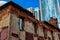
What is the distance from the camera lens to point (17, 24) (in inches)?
595

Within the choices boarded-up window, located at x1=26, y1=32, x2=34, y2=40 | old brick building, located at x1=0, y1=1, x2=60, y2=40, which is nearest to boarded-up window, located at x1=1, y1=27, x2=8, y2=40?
old brick building, located at x1=0, y1=1, x2=60, y2=40

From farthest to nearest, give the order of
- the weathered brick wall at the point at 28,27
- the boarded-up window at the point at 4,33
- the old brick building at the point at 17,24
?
1. the weathered brick wall at the point at 28,27
2. the old brick building at the point at 17,24
3. the boarded-up window at the point at 4,33

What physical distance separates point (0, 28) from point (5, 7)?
2.10 m

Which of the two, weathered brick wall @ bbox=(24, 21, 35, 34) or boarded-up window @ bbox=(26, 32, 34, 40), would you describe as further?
weathered brick wall @ bbox=(24, 21, 35, 34)

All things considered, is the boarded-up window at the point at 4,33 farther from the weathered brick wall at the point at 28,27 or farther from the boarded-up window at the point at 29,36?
the boarded-up window at the point at 29,36

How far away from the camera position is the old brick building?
47.1ft

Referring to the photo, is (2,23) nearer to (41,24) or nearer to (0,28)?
(0,28)

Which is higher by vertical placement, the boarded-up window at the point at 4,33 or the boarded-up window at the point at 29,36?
the boarded-up window at the point at 4,33

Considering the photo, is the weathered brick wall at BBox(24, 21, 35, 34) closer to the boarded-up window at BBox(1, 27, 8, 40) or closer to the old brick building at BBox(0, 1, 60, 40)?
the old brick building at BBox(0, 1, 60, 40)

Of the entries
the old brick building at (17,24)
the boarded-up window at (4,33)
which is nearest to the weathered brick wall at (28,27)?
the old brick building at (17,24)

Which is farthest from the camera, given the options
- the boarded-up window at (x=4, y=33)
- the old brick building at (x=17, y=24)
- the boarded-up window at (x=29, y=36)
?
the boarded-up window at (x=29, y=36)

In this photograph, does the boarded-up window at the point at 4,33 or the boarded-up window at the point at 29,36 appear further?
the boarded-up window at the point at 29,36

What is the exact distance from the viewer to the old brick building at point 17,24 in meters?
14.4

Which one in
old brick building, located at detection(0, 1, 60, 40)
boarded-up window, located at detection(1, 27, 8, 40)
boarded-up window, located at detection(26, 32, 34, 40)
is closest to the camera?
boarded-up window, located at detection(1, 27, 8, 40)
